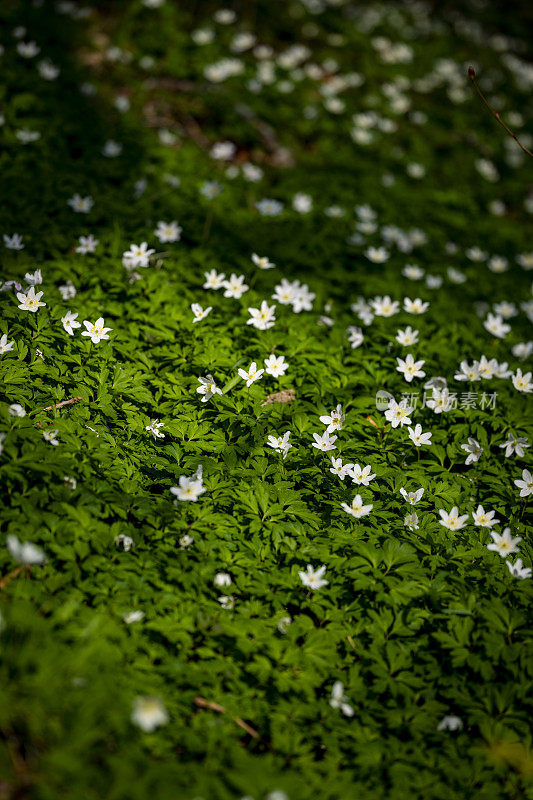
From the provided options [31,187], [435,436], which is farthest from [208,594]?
[31,187]

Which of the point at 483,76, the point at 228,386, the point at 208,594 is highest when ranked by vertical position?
the point at 483,76

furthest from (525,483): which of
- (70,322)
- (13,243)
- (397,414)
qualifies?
(13,243)

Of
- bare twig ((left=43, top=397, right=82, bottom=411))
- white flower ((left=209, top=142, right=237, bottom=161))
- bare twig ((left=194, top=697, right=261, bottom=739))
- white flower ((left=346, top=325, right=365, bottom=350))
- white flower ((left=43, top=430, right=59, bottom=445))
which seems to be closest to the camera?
bare twig ((left=194, top=697, right=261, bottom=739))

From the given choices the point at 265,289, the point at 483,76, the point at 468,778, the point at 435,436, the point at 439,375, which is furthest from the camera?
the point at 483,76

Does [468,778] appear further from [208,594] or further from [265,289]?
[265,289]

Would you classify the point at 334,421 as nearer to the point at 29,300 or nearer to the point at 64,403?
the point at 64,403

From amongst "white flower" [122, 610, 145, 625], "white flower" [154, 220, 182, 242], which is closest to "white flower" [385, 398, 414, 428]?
"white flower" [122, 610, 145, 625]

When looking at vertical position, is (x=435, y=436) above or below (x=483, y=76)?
below

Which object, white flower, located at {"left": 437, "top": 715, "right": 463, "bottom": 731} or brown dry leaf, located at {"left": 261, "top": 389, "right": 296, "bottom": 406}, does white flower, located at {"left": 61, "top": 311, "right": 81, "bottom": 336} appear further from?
white flower, located at {"left": 437, "top": 715, "right": 463, "bottom": 731}
